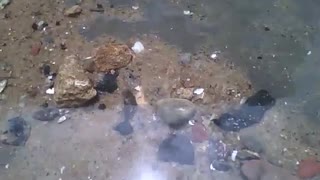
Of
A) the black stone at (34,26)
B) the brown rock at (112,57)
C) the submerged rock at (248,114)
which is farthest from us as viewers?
the black stone at (34,26)

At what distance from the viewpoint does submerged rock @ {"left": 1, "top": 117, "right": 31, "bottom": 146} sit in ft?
4.77

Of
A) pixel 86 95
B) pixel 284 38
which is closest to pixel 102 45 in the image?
pixel 86 95

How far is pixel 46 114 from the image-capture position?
1.50 meters

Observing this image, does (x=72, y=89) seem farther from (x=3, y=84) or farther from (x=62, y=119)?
(x=3, y=84)

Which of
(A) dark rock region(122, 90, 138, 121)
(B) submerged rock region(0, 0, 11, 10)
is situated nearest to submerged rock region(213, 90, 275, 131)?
(A) dark rock region(122, 90, 138, 121)

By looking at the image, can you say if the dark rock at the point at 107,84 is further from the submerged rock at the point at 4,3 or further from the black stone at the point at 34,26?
the submerged rock at the point at 4,3

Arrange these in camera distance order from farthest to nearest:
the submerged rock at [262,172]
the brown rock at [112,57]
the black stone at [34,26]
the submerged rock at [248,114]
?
1. the black stone at [34,26]
2. the brown rock at [112,57]
3. the submerged rock at [248,114]
4. the submerged rock at [262,172]

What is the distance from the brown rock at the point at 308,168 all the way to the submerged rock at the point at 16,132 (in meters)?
0.76

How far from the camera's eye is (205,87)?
5.08 feet

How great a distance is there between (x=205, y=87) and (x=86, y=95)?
1.16ft

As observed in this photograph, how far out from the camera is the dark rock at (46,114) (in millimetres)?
1493

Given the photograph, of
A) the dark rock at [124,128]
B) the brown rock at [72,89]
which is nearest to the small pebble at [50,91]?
the brown rock at [72,89]

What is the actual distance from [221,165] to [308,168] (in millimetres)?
233

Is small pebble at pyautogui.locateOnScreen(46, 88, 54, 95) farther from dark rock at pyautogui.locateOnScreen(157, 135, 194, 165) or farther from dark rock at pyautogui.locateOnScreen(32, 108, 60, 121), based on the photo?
dark rock at pyautogui.locateOnScreen(157, 135, 194, 165)
